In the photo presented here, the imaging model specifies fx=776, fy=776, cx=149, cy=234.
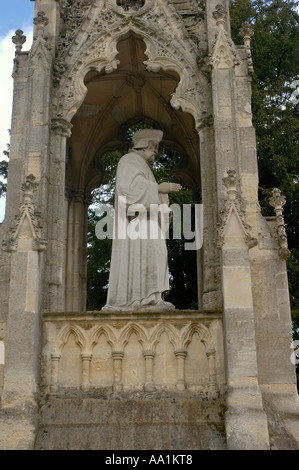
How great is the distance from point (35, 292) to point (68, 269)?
3401mm

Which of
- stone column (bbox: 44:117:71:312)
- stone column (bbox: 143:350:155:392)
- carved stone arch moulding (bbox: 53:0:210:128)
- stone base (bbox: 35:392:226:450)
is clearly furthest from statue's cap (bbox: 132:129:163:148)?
stone base (bbox: 35:392:226:450)

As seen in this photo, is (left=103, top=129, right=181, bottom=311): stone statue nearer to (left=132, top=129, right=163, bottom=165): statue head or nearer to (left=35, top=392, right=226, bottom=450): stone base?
(left=132, top=129, right=163, bottom=165): statue head

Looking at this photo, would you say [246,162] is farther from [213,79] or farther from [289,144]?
[289,144]

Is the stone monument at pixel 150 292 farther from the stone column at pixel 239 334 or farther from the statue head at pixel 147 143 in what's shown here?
the statue head at pixel 147 143

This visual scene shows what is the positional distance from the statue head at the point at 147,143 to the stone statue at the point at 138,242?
23 cm

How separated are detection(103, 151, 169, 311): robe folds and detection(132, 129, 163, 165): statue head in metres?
0.36

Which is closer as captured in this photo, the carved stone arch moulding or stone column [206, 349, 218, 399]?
stone column [206, 349, 218, 399]

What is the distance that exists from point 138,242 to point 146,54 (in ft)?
9.97

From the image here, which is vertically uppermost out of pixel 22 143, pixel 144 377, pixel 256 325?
pixel 22 143

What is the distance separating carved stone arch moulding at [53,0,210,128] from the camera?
37.0 ft

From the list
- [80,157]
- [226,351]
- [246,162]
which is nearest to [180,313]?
[226,351]

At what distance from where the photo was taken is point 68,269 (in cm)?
1286

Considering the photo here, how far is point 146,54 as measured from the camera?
11.7m

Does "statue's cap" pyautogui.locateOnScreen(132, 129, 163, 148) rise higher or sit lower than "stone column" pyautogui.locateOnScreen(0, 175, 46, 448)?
higher
